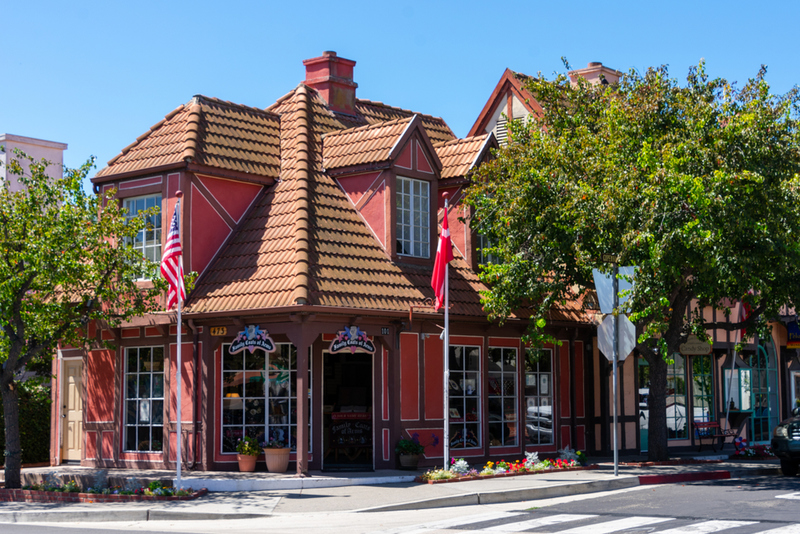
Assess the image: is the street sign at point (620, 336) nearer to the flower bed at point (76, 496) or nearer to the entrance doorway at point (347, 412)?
the entrance doorway at point (347, 412)

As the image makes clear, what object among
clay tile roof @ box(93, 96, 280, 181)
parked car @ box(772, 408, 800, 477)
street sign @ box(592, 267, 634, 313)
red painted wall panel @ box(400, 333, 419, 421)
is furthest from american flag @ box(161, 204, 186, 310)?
parked car @ box(772, 408, 800, 477)

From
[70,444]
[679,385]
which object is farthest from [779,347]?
[70,444]

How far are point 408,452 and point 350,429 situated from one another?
178 cm

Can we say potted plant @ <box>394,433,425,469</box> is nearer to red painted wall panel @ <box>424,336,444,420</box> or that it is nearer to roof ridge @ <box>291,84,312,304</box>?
red painted wall panel @ <box>424,336,444,420</box>

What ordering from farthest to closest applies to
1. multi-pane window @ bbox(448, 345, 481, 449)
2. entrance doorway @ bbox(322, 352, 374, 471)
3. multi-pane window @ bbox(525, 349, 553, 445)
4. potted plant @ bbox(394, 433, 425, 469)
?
multi-pane window @ bbox(525, 349, 553, 445), multi-pane window @ bbox(448, 345, 481, 449), entrance doorway @ bbox(322, 352, 374, 471), potted plant @ bbox(394, 433, 425, 469)

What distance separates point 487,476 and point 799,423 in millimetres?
6117

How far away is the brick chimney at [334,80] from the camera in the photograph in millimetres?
22484

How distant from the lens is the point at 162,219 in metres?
18.6

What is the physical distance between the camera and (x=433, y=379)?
18.7 meters

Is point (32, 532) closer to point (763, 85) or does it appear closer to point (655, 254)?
point (655, 254)

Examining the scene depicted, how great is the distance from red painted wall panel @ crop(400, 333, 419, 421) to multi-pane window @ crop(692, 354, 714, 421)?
32.9ft

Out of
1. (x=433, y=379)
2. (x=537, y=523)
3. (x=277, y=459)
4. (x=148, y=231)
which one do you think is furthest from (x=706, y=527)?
(x=148, y=231)

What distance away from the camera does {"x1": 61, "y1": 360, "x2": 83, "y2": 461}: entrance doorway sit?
20.6m

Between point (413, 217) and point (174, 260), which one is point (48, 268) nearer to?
point (174, 260)
